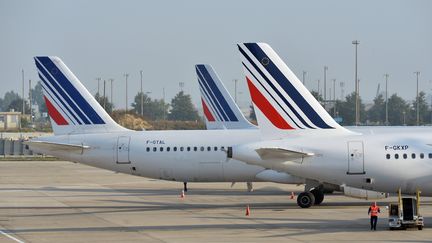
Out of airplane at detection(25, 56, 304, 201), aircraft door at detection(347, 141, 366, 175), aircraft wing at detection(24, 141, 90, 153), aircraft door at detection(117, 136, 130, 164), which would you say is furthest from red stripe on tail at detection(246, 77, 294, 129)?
aircraft wing at detection(24, 141, 90, 153)

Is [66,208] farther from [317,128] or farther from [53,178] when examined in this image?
[53,178]

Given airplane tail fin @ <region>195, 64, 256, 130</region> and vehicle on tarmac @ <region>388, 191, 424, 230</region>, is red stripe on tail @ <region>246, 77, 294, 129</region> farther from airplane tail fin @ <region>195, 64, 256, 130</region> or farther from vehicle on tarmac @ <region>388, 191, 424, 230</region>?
airplane tail fin @ <region>195, 64, 256, 130</region>

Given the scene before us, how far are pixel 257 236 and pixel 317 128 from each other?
6.79m

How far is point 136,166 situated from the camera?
51.7 m

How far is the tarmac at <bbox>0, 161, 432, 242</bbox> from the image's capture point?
3575cm

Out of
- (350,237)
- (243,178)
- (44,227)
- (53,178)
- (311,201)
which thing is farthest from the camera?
(53,178)

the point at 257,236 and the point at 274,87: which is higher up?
the point at 274,87

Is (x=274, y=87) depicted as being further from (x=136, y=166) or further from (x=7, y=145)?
(x=7, y=145)

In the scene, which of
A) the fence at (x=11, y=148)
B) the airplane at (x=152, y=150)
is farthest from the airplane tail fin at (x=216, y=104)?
the fence at (x=11, y=148)

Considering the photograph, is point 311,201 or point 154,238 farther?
point 311,201

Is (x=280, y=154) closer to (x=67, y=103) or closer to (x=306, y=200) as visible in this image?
(x=306, y=200)

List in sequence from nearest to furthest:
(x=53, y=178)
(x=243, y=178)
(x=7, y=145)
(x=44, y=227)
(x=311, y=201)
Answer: (x=44, y=227) < (x=311, y=201) < (x=243, y=178) < (x=53, y=178) < (x=7, y=145)

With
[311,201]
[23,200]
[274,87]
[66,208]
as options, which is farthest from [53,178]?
[274,87]

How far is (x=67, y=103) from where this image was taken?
2103 inches
